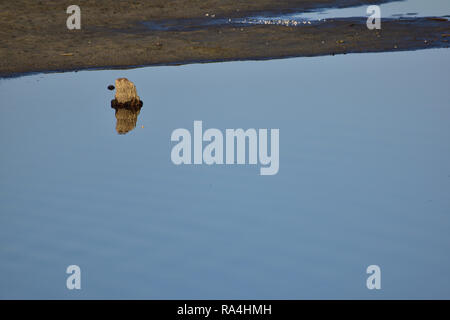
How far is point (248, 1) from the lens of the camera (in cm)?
1900

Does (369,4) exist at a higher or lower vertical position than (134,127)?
higher

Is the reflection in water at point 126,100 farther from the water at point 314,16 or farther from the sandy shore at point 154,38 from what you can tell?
the water at point 314,16

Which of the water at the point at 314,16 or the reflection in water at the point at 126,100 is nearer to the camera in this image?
the reflection in water at the point at 126,100

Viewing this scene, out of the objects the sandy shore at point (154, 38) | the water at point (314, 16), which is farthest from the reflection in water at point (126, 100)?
the water at point (314, 16)

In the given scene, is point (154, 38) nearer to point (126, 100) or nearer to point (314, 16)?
point (314, 16)

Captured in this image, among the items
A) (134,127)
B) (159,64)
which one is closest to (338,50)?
(159,64)

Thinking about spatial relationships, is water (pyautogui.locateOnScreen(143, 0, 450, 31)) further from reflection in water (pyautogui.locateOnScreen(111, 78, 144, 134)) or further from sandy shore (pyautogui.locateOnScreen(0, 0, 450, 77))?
reflection in water (pyautogui.locateOnScreen(111, 78, 144, 134))

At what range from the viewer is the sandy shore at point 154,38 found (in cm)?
1392

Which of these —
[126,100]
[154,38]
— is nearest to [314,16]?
[154,38]

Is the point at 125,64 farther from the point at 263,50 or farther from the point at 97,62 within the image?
the point at 263,50

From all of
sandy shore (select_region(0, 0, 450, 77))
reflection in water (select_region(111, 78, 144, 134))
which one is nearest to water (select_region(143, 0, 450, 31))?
sandy shore (select_region(0, 0, 450, 77))

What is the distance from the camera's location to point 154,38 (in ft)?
50.2

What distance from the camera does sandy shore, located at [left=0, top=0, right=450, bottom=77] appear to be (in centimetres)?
1392

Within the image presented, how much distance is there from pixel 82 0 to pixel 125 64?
5.12 m
